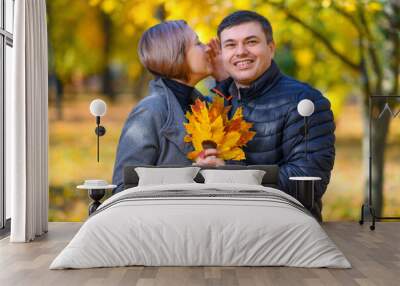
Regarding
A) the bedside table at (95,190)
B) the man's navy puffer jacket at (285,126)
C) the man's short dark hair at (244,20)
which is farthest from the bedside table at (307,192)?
the bedside table at (95,190)

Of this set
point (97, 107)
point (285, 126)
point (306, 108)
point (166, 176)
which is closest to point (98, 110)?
point (97, 107)

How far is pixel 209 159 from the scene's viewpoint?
6926mm

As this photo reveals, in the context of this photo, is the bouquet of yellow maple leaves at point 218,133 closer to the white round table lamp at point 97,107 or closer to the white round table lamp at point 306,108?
the white round table lamp at point 306,108

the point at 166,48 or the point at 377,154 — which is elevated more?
the point at 166,48

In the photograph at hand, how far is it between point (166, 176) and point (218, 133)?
3.08 ft

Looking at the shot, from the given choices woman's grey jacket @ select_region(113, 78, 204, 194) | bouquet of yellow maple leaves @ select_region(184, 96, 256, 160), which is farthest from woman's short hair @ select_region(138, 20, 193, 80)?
bouquet of yellow maple leaves @ select_region(184, 96, 256, 160)

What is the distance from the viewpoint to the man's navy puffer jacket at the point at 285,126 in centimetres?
696

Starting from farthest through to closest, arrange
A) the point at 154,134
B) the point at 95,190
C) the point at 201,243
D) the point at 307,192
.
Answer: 1. the point at 154,134
2. the point at 307,192
3. the point at 95,190
4. the point at 201,243

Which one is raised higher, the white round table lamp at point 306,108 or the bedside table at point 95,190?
the white round table lamp at point 306,108

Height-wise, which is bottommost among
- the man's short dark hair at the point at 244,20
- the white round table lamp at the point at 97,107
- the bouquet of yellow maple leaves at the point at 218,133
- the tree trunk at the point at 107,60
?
the bouquet of yellow maple leaves at the point at 218,133

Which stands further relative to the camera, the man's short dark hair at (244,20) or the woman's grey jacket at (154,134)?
the man's short dark hair at (244,20)

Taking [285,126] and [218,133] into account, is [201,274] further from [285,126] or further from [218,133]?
[285,126]

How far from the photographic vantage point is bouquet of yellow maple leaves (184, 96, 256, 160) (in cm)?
695

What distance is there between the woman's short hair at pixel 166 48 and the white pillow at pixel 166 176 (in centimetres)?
120
